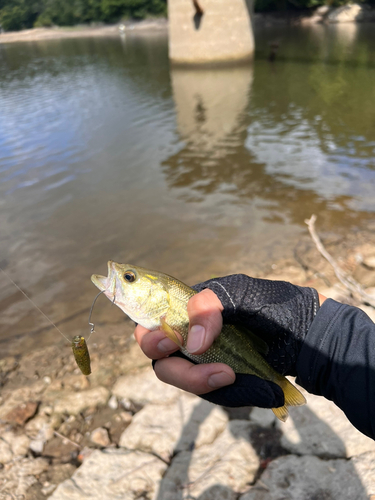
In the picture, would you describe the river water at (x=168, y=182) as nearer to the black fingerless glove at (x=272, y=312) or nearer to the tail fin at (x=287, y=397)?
the black fingerless glove at (x=272, y=312)

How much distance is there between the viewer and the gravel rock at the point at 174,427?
3.92m

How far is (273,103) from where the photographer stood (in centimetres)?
1927

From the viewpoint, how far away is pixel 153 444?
393cm

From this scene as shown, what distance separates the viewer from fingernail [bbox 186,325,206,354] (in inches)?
97.3

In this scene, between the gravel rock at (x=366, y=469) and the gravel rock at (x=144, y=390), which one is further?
the gravel rock at (x=144, y=390)

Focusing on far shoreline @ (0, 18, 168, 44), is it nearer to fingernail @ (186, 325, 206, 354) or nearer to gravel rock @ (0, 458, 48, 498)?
gravel rock @ (0, 458, 48, 498)

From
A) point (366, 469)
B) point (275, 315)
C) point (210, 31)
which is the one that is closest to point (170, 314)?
point (275, 315)

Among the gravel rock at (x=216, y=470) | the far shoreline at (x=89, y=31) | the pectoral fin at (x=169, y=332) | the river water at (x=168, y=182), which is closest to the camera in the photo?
the pectoral fin at (x=169, y=332)

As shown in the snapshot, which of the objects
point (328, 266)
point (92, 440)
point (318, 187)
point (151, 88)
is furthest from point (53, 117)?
point (92, 440)

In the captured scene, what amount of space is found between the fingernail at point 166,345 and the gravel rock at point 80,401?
7.90 ft

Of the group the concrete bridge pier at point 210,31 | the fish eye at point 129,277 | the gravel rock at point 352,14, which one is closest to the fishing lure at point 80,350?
the fish eye at point 129,277

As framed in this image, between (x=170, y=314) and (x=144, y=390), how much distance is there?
2322 mm

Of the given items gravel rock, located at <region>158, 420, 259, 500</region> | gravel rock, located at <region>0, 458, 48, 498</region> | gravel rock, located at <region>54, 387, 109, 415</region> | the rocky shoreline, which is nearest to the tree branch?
the rocky shoreline

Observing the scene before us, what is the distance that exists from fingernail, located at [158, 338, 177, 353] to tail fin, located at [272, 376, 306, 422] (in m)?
0.90
